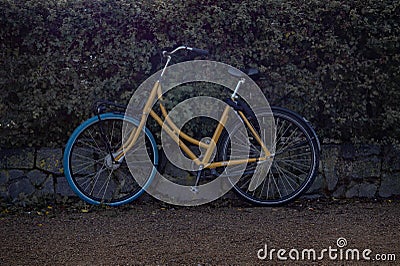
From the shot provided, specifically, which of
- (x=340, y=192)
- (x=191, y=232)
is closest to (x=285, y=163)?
(x=340, y=192)

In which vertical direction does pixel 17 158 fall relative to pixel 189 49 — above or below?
below

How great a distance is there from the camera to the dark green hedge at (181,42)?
4.96m

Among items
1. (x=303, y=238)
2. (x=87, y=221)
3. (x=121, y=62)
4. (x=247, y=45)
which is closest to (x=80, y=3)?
(x=121, y=62)

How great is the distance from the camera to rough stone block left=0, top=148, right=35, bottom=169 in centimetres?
509

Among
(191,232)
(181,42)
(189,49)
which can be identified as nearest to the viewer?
(191,232)

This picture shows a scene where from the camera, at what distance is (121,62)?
197 inches

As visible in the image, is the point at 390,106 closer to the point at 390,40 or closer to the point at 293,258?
the point at 390,40

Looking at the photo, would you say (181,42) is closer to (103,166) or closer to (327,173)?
(103,166)

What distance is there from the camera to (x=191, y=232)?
4.09m

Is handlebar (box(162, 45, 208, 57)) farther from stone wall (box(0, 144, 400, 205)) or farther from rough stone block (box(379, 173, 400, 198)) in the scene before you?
rough stone block (box(379, 173, 400, 198))

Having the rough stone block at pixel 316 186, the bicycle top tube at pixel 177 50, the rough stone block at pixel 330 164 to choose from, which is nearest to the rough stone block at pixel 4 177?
the bicycle top tube at pixel 177 50

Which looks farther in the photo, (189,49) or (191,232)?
(189,49)

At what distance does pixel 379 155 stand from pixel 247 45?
5.19 ft

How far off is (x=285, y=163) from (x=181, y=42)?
1.42 meters
